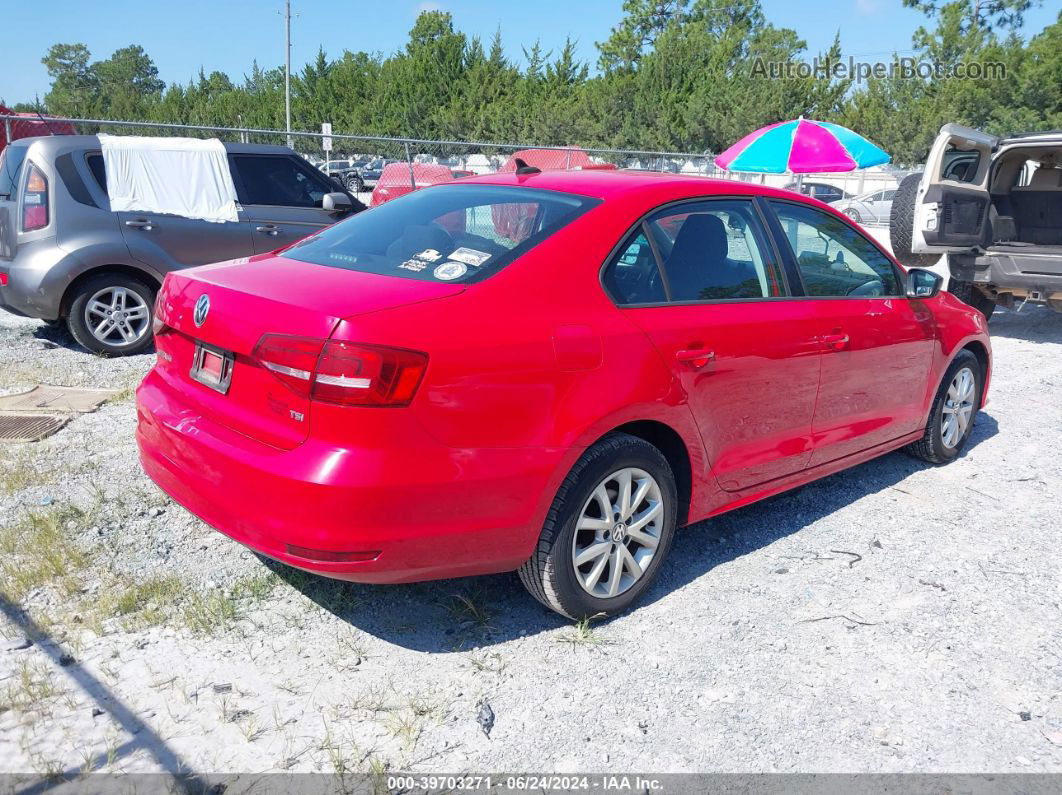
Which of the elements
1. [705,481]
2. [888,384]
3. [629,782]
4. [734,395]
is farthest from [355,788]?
[888,384]

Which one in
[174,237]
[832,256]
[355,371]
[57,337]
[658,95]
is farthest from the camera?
[658,95]

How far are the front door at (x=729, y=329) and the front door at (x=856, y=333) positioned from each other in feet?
0.48

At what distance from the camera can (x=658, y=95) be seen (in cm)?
5072

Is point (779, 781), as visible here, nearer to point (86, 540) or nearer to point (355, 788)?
point (355, 788)

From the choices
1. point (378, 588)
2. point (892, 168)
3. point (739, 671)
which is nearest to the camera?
point (739, 671)

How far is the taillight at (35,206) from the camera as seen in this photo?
7.09 m

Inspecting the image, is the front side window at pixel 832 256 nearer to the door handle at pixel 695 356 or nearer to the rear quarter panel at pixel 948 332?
the rear quarter panel at pixel 948 332

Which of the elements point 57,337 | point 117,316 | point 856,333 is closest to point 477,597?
point 856,333

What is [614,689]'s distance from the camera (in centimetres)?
301

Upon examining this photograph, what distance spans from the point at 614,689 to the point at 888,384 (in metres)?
2.45

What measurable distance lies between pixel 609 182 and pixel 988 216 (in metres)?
7.55

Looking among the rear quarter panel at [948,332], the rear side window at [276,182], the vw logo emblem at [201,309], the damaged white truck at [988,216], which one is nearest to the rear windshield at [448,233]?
the vw logo emblem at [201,309]

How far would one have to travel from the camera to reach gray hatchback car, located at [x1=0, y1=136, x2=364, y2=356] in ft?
23.2
